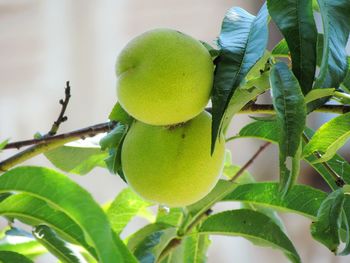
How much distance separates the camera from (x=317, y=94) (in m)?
0.48

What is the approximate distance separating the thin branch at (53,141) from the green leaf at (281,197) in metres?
0.19

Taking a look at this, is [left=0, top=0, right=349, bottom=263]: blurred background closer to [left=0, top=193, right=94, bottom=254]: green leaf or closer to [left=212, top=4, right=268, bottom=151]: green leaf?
[left=0, top=193, right=94, bottom=254]: green leaf

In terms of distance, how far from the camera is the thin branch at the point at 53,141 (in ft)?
2.14

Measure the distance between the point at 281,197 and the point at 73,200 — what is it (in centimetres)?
29

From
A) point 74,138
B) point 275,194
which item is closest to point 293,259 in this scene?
point 275,194

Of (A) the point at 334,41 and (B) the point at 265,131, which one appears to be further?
(B) the point at 265,131

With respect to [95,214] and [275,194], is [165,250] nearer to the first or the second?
[275,194]

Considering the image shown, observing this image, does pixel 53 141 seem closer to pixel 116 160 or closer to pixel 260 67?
pixel 116 160

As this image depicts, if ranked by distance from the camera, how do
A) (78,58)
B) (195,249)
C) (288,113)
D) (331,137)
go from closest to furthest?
(288,113)
(331,137)
(195,249)
(78,58)

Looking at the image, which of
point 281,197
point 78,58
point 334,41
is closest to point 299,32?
point 334,41

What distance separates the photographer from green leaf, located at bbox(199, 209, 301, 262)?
2.33 ft

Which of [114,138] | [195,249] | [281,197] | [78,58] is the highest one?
[114,138]

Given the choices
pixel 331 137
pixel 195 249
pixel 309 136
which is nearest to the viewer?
pixel 331 137

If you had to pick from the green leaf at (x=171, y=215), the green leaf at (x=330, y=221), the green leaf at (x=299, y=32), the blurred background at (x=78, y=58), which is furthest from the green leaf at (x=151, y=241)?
the blurred background at (x=78, y=58)
